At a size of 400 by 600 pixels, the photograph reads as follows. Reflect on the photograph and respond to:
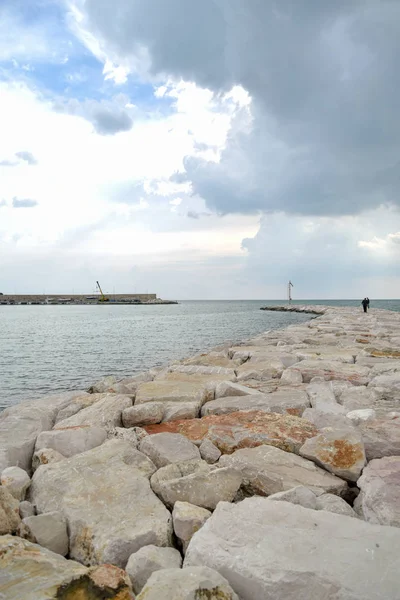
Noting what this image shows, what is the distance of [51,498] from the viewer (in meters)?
3.01

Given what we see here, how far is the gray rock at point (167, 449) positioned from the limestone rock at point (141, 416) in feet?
2.62

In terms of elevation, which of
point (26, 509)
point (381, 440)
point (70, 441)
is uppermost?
point (381, 440)

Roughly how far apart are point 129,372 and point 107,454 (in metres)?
9.10

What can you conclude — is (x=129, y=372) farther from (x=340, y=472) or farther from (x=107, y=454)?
(x=340, y=472)

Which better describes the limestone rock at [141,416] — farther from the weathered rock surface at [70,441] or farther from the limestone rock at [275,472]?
the limestone rock at [275,472]

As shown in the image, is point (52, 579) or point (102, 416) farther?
point (102, 416)

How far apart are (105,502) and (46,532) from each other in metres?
0.44

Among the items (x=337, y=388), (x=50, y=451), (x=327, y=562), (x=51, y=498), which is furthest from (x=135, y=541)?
(x=337, y=388)

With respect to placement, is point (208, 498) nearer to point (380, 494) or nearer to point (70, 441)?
point (380, 494)

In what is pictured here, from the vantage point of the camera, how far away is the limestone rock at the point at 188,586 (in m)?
1.81

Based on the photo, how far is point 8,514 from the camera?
2604 millimetres

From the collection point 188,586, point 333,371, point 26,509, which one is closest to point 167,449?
point 26,509

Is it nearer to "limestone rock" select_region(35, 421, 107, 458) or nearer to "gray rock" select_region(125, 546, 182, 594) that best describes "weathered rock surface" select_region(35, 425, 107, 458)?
"limestone rock" select_region(35, 421, 107, 458)

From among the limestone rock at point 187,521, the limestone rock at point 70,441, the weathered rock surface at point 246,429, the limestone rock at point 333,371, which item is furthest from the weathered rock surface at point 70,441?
the limestone rock at point 333,371
